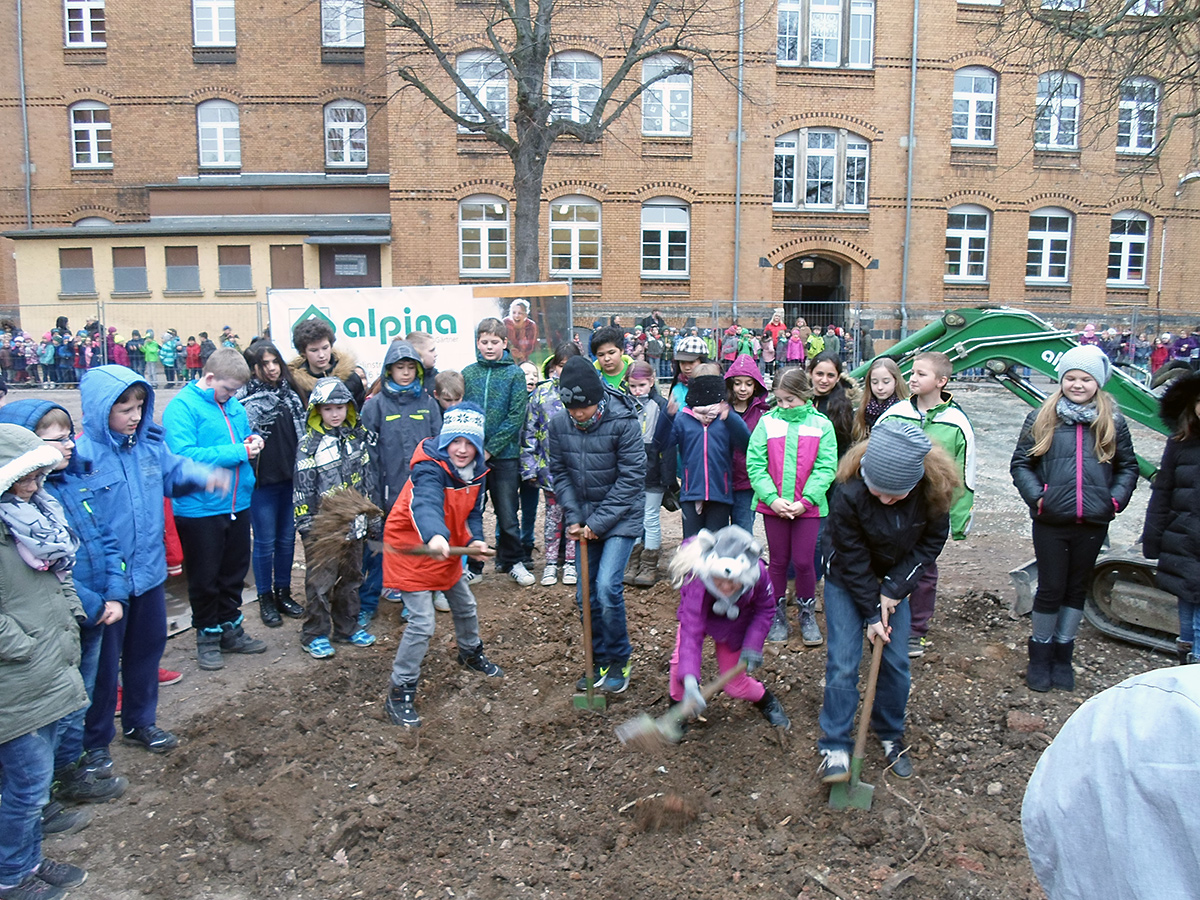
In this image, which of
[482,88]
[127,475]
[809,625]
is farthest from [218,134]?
[809,625]

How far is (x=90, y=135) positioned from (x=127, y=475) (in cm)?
2996

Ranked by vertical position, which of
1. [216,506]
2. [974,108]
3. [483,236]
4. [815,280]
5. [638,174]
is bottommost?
[216,506]

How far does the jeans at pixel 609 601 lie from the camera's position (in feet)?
16.4

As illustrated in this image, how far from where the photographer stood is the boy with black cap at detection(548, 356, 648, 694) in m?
5.00

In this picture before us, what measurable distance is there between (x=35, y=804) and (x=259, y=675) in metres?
2.06

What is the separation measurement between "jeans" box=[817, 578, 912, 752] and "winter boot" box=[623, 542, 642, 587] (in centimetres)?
275

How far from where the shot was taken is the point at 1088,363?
498cm

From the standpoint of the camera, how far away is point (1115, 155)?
26.6m

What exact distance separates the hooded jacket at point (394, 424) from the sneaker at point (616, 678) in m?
2.06

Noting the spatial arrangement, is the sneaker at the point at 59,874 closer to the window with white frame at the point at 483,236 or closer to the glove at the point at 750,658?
the glove at the point at 750,658

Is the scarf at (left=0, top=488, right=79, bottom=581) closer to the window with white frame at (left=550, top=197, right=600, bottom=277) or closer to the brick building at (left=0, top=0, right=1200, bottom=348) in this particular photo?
the brick building at (left=0, top=0, right=1200, bottom=348)

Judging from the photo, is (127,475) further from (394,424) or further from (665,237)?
(665,237)

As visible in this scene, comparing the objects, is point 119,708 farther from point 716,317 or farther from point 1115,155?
point 1115,155

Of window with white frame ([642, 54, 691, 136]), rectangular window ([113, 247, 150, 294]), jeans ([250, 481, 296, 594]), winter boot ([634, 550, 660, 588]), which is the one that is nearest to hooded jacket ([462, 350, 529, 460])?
winter boot ([634, 550, 660, 588])
